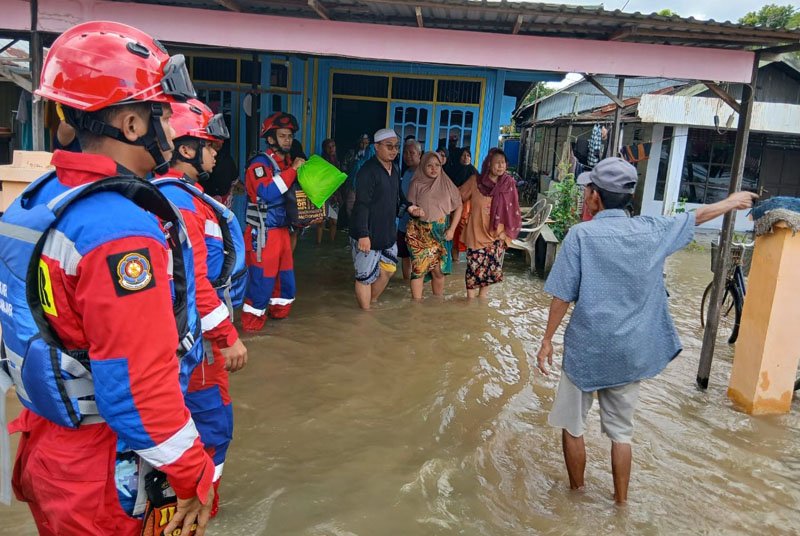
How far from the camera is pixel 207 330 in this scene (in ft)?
7.75

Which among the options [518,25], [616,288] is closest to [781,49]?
[518,25]

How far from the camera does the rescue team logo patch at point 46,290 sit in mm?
1382

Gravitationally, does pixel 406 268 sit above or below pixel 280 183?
below

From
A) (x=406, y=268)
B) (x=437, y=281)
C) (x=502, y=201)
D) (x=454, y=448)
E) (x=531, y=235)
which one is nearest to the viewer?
(x=454, y=448)

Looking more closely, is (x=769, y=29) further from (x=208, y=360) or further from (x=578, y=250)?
(x=208, y=360)

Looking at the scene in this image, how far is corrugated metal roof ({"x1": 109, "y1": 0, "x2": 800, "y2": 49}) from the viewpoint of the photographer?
14.0ft

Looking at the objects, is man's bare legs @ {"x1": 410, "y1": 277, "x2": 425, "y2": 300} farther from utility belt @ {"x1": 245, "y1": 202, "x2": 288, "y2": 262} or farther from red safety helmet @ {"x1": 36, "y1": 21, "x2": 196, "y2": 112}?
red safety helmet @ {"x1": 36, "y1": 21, "x2": 196, "y2": 112}

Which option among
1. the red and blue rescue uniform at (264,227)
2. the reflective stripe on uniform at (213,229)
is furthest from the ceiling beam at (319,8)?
the reflective stripe on uniform at (213,229)

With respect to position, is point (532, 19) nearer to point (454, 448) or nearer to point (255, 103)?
point (454, 448)

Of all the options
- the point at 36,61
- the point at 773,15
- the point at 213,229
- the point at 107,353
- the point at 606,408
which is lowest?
the point at 606,408

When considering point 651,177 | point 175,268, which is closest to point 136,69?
point 175,268

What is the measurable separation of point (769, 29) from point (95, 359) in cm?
480

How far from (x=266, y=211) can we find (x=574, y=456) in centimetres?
322

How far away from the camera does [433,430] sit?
3.93m
